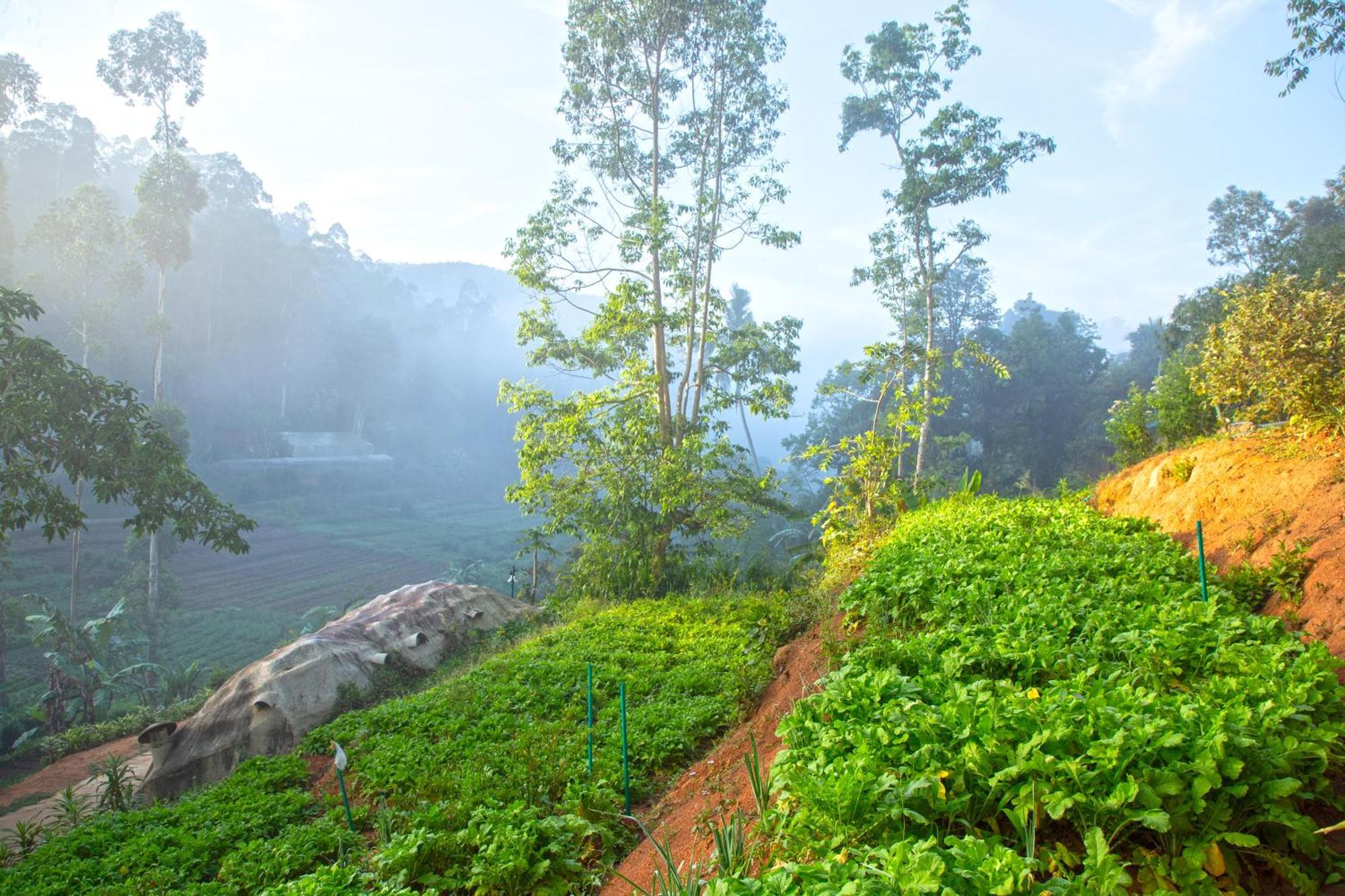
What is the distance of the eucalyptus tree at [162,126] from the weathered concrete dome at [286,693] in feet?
64.9

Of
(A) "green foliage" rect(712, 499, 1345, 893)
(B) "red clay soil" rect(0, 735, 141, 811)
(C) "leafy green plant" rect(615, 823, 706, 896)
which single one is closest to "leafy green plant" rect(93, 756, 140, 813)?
(B) "red clay soil" rect(0, 735, 141, 811)

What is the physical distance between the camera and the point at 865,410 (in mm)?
33219

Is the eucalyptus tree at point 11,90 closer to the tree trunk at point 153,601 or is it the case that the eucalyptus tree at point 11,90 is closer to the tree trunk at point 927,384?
the tree trunk at point 153,601

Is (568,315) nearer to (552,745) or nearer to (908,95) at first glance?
(908,95)

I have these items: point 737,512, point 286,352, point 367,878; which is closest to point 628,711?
point 367,878

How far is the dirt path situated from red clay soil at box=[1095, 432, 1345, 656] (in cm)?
1302

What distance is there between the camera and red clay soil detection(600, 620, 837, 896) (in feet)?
11.2

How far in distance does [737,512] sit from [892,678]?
944 cm

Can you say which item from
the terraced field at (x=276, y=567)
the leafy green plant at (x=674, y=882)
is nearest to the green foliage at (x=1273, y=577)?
the leafy green plant at (x=674, y=882)

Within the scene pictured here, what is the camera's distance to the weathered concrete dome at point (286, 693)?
7.82 meters

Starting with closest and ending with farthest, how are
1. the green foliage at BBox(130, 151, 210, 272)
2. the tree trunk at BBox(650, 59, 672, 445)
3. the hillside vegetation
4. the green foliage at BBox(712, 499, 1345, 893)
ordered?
the green foliage at BBox(712, 499, 1345, 893) < the hillside vegetation < the tree trunk at BBox(650, 59, 672, 445) < the green foliage at BBox(130, 151, 210, 272)

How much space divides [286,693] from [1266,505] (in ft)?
31.1

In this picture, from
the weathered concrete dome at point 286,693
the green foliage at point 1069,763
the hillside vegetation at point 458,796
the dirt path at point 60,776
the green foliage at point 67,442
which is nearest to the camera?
the green foliage at point 1069,763

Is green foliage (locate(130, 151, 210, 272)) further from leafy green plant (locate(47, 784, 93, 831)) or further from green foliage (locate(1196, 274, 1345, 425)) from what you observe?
green foliage (locate(1196, 274, 1345, 425))
